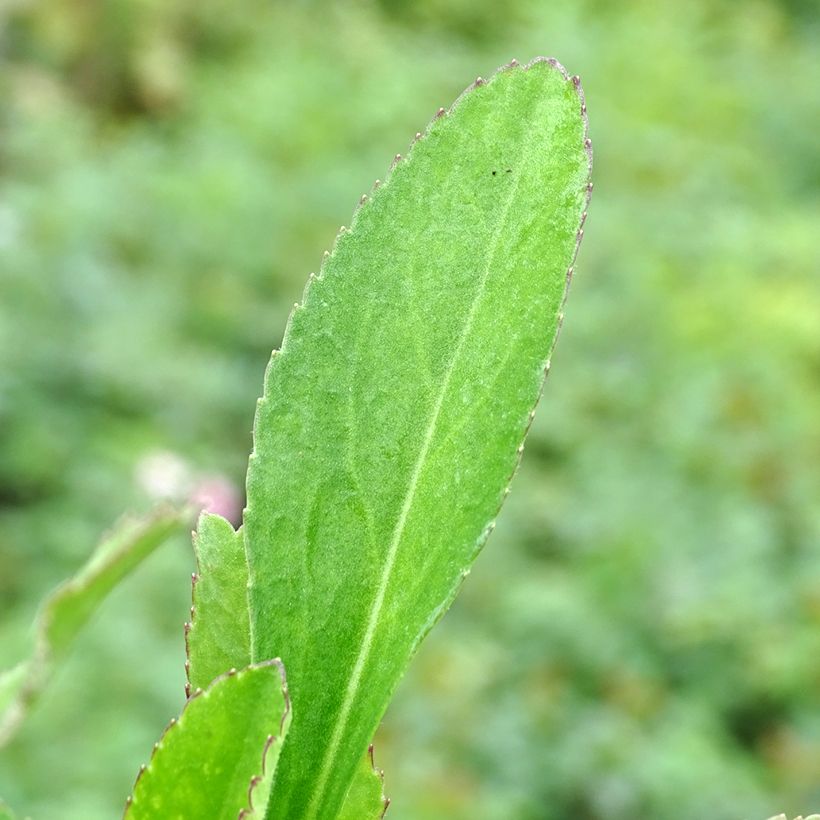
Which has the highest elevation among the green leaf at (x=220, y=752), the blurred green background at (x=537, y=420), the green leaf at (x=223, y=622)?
the blurred green background at (x=537, y=420)

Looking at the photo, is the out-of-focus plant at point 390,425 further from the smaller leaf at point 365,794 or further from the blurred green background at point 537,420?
the blurred green background at point 537,420

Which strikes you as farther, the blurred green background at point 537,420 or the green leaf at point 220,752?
the blurred green background at point 537,420

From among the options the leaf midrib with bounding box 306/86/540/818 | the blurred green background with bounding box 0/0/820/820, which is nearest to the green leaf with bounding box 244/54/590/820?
the leaf midrib with bounding box 306/86/540/818

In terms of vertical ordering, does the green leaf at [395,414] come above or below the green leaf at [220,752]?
above

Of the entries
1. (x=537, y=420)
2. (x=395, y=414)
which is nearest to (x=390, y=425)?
(x=395, y=414)

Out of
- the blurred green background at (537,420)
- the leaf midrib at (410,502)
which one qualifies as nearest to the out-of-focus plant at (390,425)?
the leaf midrib at (410,502)

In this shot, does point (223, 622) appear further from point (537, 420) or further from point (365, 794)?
point (537, 420)

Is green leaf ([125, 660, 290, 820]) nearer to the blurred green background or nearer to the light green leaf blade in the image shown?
the light green leaf blade

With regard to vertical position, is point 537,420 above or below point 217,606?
above
